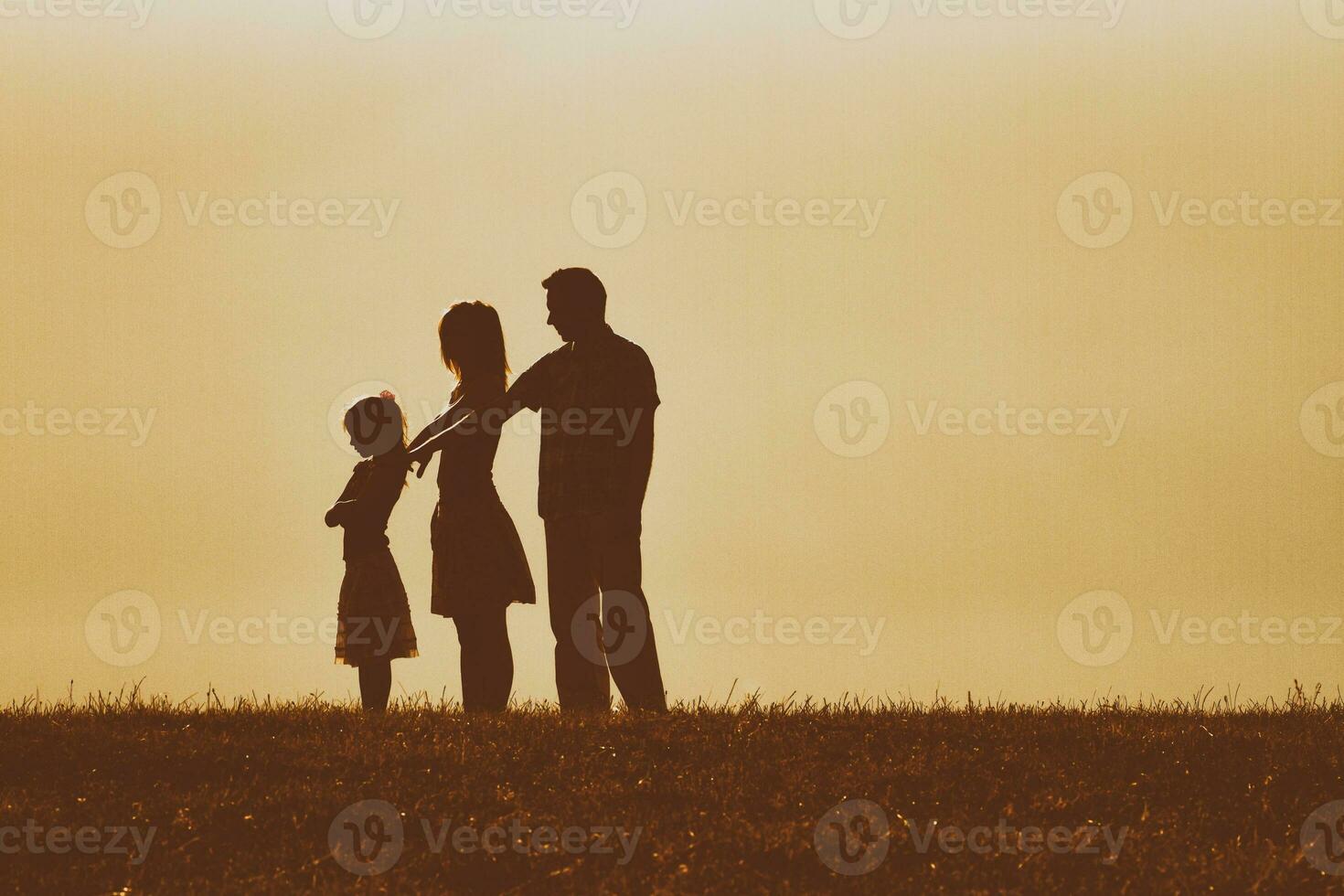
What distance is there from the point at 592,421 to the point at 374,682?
2.62 meters

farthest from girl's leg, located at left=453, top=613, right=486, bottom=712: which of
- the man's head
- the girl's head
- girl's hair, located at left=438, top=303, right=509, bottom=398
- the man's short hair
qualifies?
the man's short hair

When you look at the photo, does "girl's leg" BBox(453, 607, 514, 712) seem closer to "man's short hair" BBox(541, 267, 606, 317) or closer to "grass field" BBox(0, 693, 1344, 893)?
"grass field" BBox(0, 693, 1344, 893)

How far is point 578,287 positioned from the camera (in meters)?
9.80

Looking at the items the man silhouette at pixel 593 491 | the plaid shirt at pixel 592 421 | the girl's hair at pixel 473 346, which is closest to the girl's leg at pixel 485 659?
the man silhouette at pixel 593 491

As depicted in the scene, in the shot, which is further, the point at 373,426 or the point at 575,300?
the point at 373,426

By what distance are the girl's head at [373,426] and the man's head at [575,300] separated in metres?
1.45

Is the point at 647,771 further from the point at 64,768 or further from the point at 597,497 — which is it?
the point at 64,768

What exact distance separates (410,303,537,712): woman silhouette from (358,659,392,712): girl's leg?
824 millimetres

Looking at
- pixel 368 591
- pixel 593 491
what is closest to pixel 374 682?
pixel 368 591

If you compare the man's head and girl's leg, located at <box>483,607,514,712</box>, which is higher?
the man's head

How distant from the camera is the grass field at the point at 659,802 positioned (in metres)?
Result: 6.79

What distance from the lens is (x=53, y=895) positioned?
6598 millimetres

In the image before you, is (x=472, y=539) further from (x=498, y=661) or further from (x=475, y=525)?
(x=498, y=661)

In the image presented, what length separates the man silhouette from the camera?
962 centimetres
